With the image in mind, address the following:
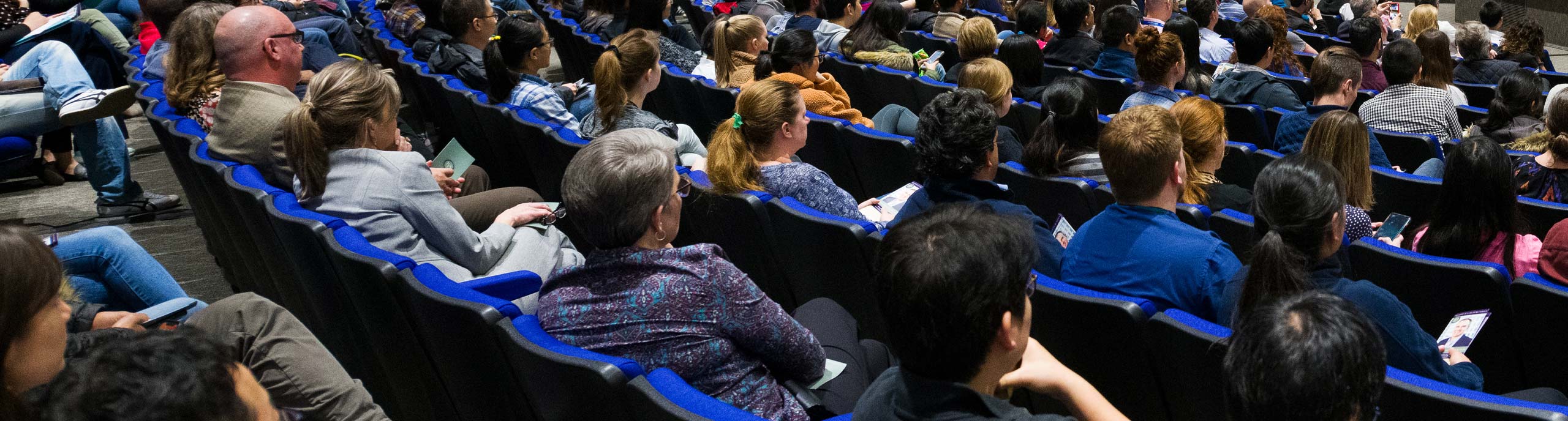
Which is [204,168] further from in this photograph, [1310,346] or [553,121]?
[1310,346]

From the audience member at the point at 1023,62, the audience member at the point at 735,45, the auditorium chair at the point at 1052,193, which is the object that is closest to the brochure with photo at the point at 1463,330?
the auditorium chair at the point at 1052,193

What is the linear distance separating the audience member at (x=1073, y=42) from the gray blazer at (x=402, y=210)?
3.81 metres

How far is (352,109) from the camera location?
2.56m

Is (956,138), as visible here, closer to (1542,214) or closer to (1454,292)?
(1454,292)

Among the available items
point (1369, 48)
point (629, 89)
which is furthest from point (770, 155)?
point (1369, 48)

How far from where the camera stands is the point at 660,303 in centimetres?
178

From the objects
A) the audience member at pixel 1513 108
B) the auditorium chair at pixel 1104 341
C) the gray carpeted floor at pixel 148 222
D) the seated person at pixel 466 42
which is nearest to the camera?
the auditorium chair at pixel 1104 341

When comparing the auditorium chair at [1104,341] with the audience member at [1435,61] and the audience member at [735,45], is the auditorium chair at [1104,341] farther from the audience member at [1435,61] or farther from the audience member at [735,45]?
the audience member at [1435,61]

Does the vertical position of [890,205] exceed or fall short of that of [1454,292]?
it falls short

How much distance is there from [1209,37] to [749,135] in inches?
173

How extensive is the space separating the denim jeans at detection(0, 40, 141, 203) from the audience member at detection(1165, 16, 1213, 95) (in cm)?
435

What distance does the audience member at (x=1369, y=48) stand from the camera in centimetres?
605

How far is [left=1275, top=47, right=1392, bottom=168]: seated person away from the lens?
409 cm

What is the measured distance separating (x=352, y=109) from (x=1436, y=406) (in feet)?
7.04
